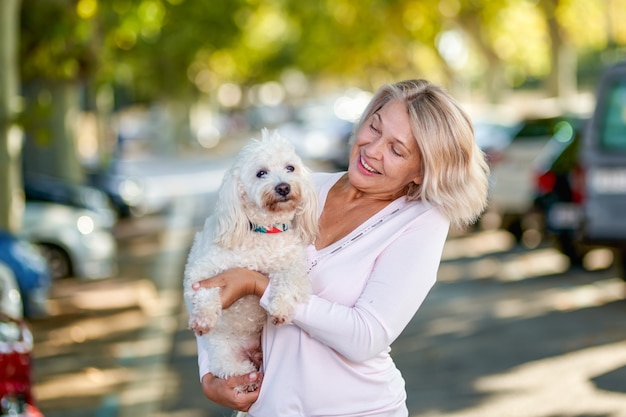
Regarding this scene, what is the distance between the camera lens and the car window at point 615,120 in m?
12.3

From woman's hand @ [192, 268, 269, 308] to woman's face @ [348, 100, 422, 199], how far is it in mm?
382

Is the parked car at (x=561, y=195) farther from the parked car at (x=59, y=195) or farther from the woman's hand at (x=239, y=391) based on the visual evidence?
the woman's hand at (x=239, y=391)

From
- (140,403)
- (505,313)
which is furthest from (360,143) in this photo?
(505,313)

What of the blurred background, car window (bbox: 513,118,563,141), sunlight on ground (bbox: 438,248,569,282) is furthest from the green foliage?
sunlight on ground (bbox: 438,248,569,282)

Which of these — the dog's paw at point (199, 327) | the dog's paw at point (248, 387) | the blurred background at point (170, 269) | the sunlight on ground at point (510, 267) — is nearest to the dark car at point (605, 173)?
the blurred background at point (170, 269)

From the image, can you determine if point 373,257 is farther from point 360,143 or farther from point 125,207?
point 125,207

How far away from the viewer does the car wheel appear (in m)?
15.3

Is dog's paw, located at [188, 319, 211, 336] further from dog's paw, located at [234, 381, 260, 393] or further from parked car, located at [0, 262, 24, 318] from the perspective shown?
parked car, located at [0, 262, 24, 318]

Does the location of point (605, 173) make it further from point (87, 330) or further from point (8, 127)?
point (8, 127)

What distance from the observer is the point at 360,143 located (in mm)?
3270

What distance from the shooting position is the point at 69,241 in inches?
608

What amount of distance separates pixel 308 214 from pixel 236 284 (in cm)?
29

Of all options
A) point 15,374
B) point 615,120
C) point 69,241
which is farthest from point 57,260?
point 15,374

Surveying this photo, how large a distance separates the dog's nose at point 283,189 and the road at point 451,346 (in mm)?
5112
